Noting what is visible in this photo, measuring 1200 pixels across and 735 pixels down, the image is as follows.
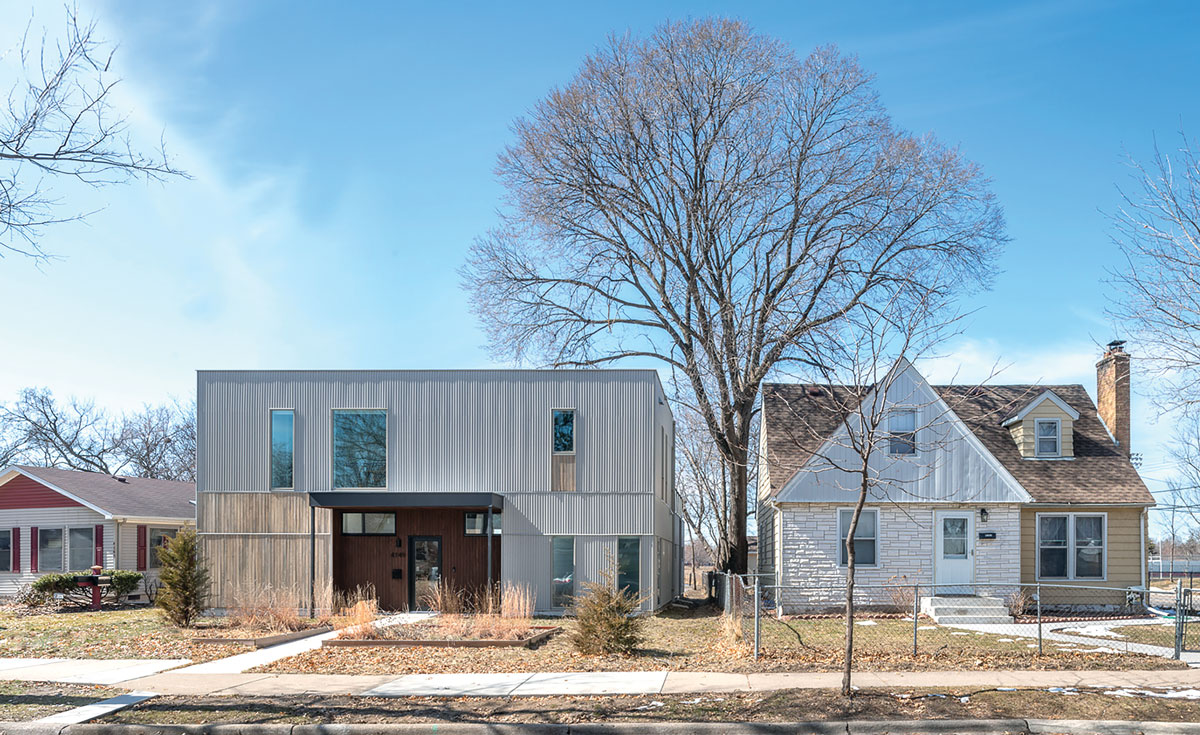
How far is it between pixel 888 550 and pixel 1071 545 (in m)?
5.03

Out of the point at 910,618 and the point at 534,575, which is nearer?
the point at 910,618

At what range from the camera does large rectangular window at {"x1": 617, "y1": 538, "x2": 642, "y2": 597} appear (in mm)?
25281

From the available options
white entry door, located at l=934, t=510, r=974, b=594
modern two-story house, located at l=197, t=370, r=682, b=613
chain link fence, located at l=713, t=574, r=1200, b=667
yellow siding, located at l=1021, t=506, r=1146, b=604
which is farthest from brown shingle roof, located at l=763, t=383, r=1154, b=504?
modern two-story house, located at l=197, t=370, r=682, b=613

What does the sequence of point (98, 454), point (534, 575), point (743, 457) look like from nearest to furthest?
point (534, 575) → point (743, 457) → point (98, 454)

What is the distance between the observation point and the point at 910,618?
75.8 ft

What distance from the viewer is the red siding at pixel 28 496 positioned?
33281 millimetres

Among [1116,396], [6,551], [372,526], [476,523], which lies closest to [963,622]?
[1116,396]

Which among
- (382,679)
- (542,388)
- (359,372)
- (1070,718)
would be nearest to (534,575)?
(542,388)

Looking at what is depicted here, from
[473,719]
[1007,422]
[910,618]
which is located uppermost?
[1007,422]

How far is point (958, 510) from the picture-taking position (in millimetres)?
24562

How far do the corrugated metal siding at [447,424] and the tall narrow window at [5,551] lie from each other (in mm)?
12531

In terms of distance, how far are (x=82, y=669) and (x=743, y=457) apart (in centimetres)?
2054

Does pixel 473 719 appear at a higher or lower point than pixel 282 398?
lower

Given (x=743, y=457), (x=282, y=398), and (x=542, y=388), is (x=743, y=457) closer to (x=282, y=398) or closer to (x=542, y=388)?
(x=542, y=388)
